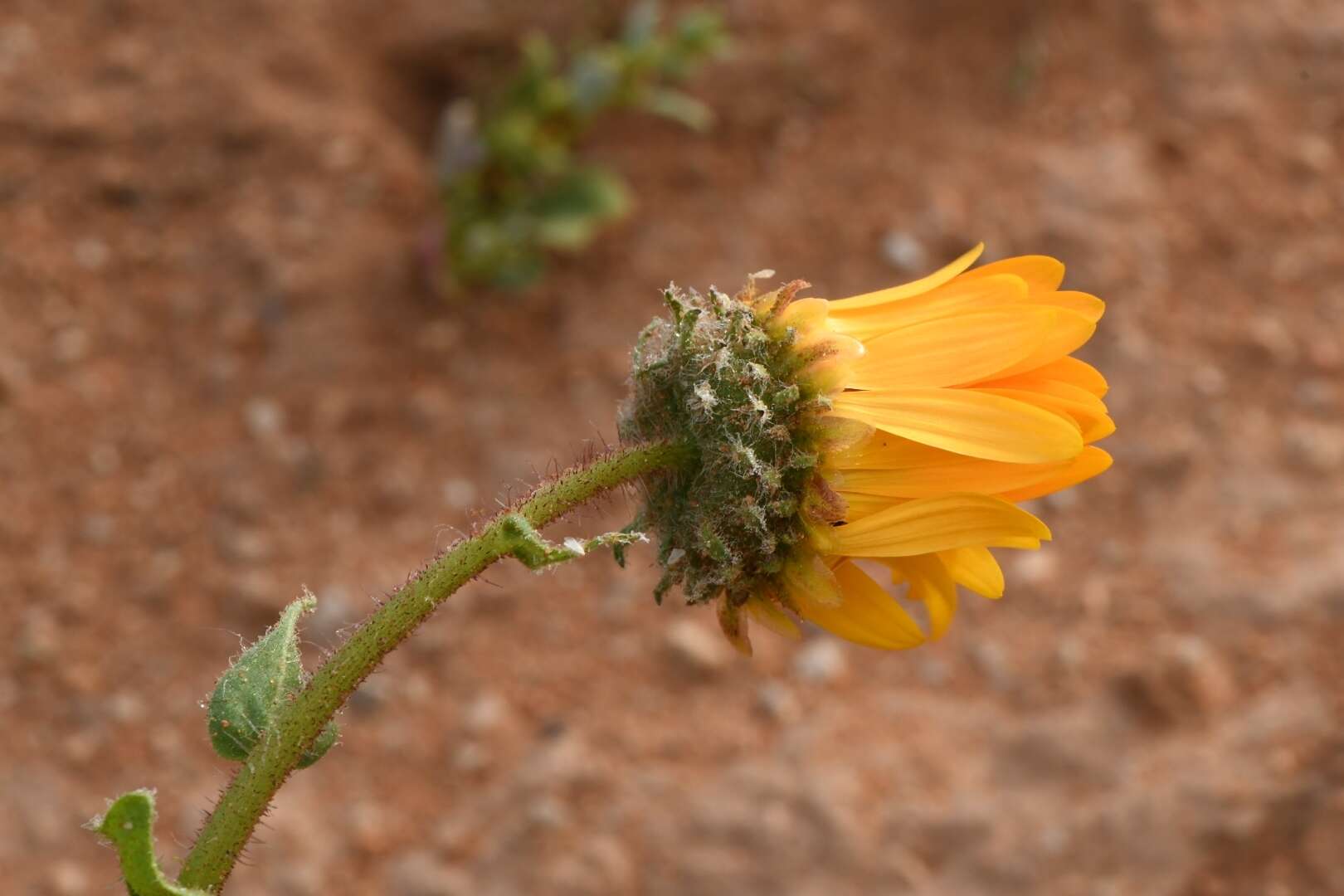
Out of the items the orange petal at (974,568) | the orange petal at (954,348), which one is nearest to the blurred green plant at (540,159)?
the orange petal at (954,348)

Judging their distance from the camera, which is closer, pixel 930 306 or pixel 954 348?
pixel 954 348

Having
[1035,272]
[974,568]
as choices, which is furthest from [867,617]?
[1035,272]

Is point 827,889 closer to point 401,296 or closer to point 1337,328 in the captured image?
point 401,296

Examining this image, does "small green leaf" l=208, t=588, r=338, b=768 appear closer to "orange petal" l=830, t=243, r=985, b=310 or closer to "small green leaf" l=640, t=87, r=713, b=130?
"orange petal" l=830, t=243, r=985, b=310

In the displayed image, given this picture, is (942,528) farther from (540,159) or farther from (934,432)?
(540,159)

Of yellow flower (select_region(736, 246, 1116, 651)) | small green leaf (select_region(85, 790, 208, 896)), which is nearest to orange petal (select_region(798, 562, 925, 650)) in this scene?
yellow flower (select_region(736, 246, 1116, 651))

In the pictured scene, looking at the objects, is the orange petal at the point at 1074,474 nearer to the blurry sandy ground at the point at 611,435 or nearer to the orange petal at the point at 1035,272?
the orange petal at the point at 1035,272
